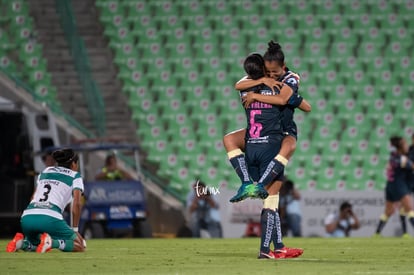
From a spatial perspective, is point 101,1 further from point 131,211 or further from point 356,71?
point 131,211

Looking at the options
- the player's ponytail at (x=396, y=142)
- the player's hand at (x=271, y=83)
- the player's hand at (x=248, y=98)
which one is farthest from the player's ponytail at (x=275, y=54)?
the player's ponytail at (x=396, y=142)

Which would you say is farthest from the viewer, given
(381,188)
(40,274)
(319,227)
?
(381,188)

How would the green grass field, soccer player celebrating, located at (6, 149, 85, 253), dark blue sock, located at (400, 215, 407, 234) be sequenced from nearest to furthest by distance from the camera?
the green grass field, soccer player celebrating, located at (6, 149, 85, 253), dark blue sock, located at (400, 215, 407, 234)

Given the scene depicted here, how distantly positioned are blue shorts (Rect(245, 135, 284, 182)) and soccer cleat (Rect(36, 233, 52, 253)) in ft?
9.96

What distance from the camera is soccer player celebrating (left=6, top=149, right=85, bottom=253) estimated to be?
15.3 metres

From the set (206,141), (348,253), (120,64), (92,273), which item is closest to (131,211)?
(206,141)

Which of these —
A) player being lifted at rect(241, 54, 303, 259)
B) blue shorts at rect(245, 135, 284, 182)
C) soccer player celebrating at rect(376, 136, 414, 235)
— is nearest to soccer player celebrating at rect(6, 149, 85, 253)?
blue shorts at rect(245, 135, 284, 182)

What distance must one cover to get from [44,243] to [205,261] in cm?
275

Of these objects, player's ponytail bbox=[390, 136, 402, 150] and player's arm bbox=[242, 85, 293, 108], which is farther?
player's ponytail bbox=[390, 136, 402, 150]

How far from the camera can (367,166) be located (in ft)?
98.0

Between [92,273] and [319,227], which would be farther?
[319,227]

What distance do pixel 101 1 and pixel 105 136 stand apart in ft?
15.3

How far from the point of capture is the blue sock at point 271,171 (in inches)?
528

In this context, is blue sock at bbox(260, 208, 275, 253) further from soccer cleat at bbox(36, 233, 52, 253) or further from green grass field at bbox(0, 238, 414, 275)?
soccer cleat at bbox(36, 233, 52, 253)
